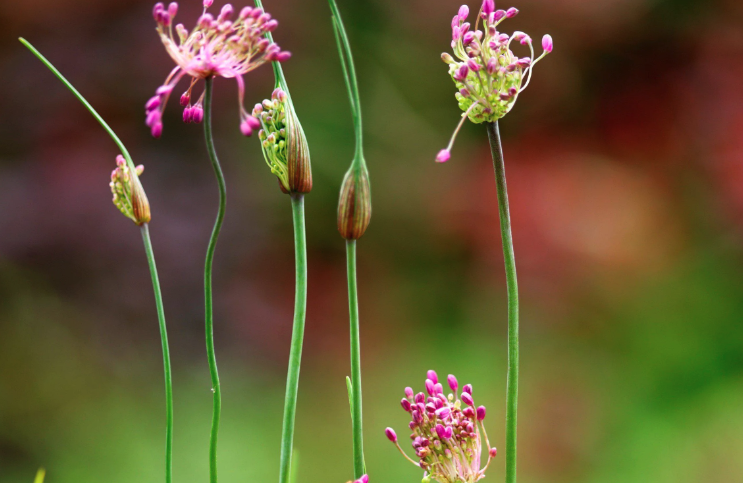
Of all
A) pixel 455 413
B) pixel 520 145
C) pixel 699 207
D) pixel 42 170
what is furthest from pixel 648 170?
pixel 455 413

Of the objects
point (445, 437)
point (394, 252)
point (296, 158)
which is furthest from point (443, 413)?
point (394, 252)

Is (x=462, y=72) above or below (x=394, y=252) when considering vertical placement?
below

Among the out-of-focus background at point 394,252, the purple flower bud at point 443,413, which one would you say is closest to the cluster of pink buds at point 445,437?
the purple flower bud at point 443,413

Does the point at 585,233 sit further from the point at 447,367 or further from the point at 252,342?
the point at 252,342

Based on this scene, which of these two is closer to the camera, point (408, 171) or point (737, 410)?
point (737, 410)

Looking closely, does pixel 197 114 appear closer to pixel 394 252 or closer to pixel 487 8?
pixel 487 8

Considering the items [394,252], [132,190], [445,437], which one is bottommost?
[445,437]
